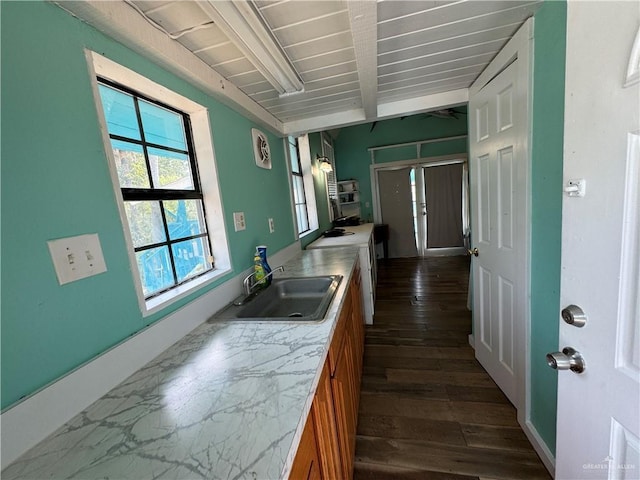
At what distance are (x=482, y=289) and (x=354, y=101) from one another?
1.69 metres

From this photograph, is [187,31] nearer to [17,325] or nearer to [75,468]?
[17,325]

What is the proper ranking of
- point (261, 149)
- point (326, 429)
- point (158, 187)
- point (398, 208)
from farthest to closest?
point (398, 208) → point (261, 149) → point (158, 187) → point (326, 429)

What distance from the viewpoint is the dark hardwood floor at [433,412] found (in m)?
1.26

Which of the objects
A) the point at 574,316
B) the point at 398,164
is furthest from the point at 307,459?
the point at 398,164

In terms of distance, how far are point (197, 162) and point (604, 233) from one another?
160cm

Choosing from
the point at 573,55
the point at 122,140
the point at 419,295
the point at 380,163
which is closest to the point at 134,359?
the point at 122,140

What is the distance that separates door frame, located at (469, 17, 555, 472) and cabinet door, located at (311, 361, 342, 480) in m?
1.07

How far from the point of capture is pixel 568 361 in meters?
0.64

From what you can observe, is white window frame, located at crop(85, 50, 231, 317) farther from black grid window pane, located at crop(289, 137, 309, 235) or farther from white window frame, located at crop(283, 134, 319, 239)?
white window frame, located at crop(283, 134, 319, 239)

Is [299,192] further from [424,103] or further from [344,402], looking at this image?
[344,402]

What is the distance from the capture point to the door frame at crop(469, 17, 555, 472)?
3.78ft

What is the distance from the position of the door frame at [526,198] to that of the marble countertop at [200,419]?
107 centimetres

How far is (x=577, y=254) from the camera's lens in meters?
0.62

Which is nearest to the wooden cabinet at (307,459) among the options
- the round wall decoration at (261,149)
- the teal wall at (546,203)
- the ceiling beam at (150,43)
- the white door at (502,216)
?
the teal wall at (546,203)
